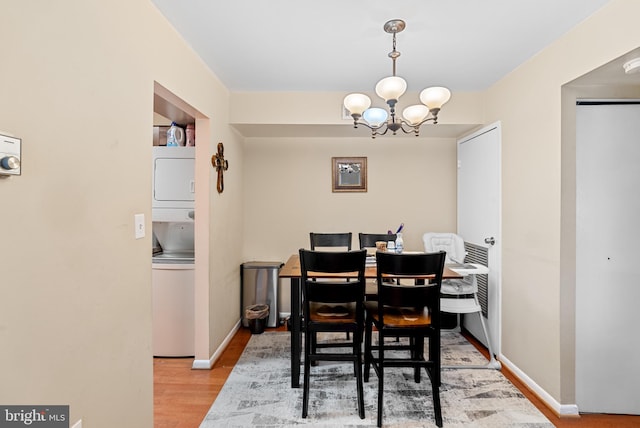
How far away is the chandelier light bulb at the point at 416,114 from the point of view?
223cm

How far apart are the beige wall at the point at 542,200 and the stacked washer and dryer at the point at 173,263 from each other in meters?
2.69

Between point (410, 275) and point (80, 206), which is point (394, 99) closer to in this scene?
point (410, 275)

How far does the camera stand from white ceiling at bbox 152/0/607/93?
1.83 meters

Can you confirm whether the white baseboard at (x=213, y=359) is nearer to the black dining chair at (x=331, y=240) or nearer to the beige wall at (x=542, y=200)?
the black dining chair at (x=331, y=240)

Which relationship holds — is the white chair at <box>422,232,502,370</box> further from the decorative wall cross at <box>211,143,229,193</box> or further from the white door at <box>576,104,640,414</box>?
the decorative wall cross at <box>211,143,229,193</box>

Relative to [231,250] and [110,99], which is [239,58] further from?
[231,250]

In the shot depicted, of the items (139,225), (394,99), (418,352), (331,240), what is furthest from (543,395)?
(139,225)

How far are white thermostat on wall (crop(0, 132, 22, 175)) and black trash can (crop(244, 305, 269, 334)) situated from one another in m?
2.70

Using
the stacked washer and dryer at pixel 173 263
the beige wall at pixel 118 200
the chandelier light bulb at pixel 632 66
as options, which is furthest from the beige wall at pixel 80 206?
the chandelier light bulb at pixel 632 66

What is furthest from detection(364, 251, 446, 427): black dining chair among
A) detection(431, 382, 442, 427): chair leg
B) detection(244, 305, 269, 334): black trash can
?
detection(244, 305, 269, 334): black trash can

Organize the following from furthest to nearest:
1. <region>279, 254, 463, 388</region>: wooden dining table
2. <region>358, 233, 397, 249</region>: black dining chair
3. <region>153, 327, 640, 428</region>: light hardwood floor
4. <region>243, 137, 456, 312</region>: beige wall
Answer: <region>243, 137, 456, 312</region>: beige wall, <region>358, 233, 397, 249</region>: black dining chair, <region>279, 254, 463, 388</region>: wooden dining table, <region>153, 327, 640, 428</region>: light hardwood floor

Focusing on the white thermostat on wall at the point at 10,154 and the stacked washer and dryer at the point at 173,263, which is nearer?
the white thermostat on wall at the point at 10,154

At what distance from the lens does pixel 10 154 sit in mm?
964

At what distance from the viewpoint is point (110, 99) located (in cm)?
144
